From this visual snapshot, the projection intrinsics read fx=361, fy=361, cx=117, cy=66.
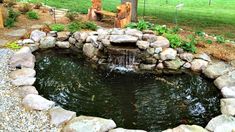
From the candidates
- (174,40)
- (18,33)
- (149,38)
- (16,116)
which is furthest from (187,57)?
(18,33)

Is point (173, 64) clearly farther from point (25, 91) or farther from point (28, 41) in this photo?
point (28, 41)

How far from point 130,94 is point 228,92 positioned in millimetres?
2059

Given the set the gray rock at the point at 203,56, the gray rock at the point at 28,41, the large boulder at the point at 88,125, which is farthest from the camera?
the gray rock at the point at 28,41

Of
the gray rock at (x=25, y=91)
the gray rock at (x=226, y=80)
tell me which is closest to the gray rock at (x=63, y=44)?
the gray rock at (x=25, y=91)

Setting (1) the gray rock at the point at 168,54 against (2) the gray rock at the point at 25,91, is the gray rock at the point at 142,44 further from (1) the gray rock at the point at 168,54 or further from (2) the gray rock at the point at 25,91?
(2) the gray rock at the point at 25,91

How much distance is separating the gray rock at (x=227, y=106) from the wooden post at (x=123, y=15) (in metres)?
4.39

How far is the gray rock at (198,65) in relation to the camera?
9.01 meters

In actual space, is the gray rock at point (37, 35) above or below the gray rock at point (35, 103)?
above

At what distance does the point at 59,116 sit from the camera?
6.23 meters

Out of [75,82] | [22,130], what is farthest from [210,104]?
[22,130]

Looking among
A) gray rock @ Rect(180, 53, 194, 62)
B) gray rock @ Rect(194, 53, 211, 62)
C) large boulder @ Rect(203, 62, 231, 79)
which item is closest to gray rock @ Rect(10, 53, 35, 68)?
Answer: gray rock @ Rect(180, 53, 194, 62)

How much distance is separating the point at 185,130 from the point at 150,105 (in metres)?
1.47

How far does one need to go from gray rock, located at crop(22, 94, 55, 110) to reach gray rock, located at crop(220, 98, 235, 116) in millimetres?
3239

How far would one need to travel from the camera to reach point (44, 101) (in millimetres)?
6676
